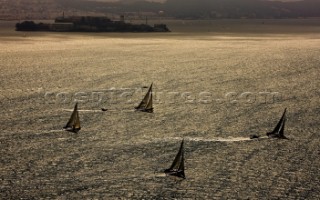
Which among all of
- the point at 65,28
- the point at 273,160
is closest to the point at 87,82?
the point at 273,160

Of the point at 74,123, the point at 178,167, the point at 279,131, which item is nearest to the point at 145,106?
the point at 74,123

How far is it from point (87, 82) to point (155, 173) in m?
17.4

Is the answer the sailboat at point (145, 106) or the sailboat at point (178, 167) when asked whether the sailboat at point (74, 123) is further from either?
the sailboat at point (178, 167)

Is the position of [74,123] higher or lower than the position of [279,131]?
higher

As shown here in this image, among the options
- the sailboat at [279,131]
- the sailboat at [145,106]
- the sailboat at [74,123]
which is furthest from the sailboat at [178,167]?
the sailboat at [145,106]

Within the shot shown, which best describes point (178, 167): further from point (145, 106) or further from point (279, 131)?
point (145, 106)

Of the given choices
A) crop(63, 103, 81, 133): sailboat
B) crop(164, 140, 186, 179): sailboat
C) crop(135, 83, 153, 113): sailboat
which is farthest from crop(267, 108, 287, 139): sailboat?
crop(63, 103, 81, 133): sailboat

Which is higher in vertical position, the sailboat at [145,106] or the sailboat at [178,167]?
the sailboat at [145,106]

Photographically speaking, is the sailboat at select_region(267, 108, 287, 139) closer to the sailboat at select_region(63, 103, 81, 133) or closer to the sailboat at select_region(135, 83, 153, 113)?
the sailboat at select_region(135, 83, 153, 113)

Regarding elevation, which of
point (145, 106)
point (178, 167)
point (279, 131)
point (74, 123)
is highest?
point (145, 106)

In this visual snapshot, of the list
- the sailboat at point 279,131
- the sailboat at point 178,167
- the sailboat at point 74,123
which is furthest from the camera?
the sailboat at point 74,123

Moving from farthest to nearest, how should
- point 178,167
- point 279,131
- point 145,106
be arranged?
point 145,106 < point 279,131 < point 178,167

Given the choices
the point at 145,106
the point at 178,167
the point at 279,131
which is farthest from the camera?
the point at 145,106

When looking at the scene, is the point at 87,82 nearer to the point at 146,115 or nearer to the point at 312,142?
the point at 146,115
